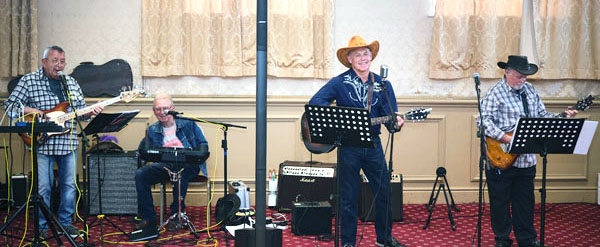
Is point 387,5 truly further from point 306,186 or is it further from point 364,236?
point 364,236

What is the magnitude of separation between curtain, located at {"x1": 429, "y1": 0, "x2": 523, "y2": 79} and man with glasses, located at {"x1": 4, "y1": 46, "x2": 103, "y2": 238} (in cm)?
380

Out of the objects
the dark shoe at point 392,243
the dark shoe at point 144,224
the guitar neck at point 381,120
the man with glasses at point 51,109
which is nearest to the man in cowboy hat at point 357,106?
the guitar neck at point 381,120

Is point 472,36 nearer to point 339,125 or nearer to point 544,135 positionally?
point 544,135

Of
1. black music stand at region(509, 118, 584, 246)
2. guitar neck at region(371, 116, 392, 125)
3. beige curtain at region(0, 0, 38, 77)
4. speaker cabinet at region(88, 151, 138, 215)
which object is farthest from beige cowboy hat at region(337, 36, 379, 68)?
beige curtain at region(0, 0, 38, 77)

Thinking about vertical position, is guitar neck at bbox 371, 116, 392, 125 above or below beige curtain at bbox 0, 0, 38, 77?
below

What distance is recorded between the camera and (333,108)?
4.23m

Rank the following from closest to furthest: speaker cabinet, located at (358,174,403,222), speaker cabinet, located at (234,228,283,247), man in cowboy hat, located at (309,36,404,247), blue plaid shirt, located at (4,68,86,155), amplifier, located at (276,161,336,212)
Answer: speaker cabinet, located at (234,228,283,247), man in cowboy hat, located at (309,36,404,247), blue plaid shirt, located at (4,68,86,155), speaker cabinet, located at (358,174,403,222), amplifier, located at (276,161,336,212)

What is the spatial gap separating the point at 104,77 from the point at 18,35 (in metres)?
0.97

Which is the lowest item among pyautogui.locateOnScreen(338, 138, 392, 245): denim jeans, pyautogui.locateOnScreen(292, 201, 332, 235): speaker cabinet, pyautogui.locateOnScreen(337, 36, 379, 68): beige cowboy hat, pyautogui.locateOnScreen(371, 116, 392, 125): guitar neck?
pyautogui.locateOnScreen(292, 201, 332, 235): speaker cabinet

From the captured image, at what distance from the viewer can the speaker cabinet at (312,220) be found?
5.71 metres

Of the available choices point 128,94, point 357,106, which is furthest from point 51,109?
point 357,106

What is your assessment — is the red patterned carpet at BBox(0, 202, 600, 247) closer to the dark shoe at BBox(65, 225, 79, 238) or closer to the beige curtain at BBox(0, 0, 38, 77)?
the dark shoe at BBox(65, 225, 79, 238)

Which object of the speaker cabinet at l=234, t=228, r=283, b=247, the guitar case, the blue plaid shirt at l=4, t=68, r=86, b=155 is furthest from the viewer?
the guitar case

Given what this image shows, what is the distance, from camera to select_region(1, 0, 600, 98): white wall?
6809mm
